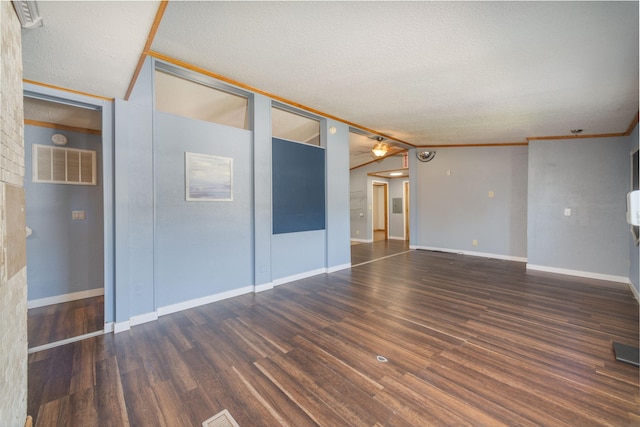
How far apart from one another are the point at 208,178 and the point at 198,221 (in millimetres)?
542

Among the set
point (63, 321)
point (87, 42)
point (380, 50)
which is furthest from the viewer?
point (63, 321)

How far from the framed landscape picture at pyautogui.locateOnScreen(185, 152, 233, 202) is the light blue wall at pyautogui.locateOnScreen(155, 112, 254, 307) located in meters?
0.06

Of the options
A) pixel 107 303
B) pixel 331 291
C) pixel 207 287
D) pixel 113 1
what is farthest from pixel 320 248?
pixel 113 1

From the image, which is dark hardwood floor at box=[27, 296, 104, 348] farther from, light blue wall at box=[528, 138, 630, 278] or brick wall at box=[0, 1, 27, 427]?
light blue wall at box=[528, 138, 630, 278]

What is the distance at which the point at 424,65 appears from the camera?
2.77 metres

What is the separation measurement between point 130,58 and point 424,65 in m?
2.65

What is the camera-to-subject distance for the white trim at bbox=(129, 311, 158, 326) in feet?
8.89

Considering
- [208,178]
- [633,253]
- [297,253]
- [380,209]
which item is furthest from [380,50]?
[380,209]

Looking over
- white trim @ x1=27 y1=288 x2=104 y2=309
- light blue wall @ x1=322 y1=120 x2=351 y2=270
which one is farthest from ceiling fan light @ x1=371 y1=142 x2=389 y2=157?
white trim @ x1=27 y1=288 x2=104 y2=309

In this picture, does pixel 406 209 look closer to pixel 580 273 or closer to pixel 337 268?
pixel 580 273

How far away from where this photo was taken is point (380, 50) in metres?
2.54

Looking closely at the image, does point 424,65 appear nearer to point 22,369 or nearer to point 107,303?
point 22,369

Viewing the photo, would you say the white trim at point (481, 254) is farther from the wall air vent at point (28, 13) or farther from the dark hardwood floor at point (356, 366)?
the wall air vent at point (28, 13)

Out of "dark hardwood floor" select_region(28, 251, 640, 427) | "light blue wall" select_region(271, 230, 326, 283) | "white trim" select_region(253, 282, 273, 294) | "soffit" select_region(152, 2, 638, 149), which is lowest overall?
"dark hardwood floor" select_region(28, 251, 640, 427)
